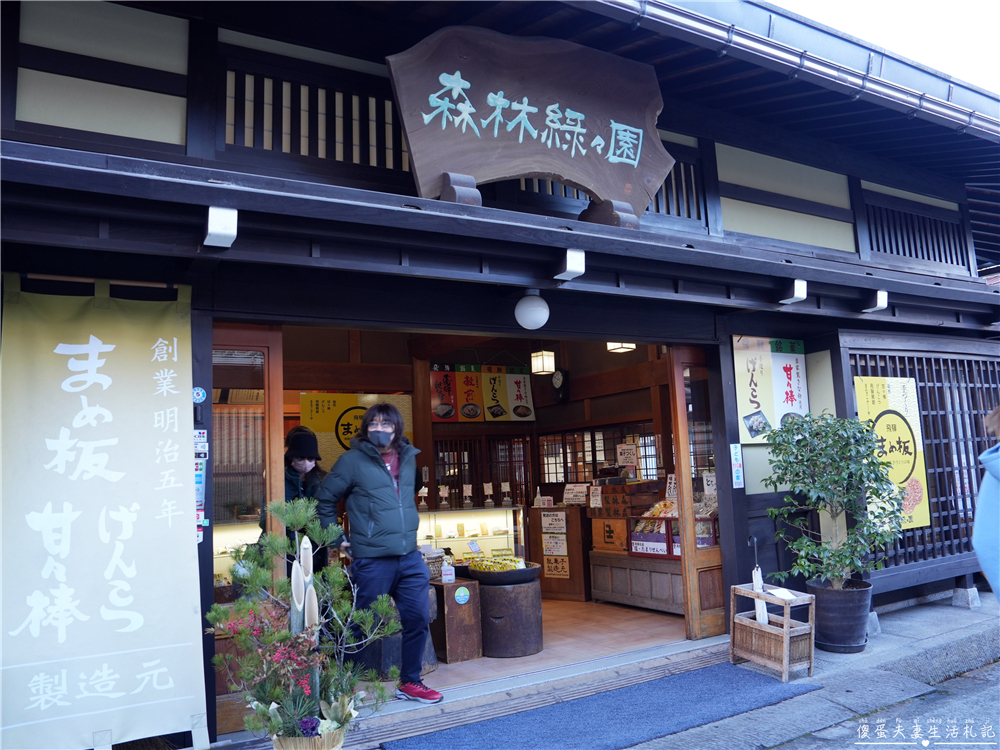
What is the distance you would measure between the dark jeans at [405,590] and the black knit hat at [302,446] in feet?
3.00

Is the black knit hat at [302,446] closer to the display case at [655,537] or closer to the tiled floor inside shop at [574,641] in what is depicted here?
the tiled floor inside shop at [574,641]

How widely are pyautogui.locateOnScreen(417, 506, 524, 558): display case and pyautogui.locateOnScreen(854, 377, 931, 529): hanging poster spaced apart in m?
3.72

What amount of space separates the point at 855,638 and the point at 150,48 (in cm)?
683

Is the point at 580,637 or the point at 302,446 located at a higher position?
the point at 302,446

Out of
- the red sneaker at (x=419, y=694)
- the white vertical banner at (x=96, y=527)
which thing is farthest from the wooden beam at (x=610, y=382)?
the white vertical banner at (x=96, y=527)

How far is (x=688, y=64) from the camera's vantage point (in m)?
5.93

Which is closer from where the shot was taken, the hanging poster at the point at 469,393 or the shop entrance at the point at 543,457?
the shop entrance at the point at 543,457

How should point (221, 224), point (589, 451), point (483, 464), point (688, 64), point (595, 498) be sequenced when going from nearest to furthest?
point (221, 224), point (688, 64), point (595, 498), point (589, 451), point (483, 464)

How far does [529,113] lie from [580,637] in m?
4.67

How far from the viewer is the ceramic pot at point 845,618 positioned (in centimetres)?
602

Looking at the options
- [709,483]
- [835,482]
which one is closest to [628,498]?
[709,483]

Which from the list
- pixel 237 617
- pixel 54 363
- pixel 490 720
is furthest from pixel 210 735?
pixel 54 363

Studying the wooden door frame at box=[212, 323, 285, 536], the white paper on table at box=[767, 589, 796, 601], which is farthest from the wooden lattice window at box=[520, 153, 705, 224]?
the white paper on table at box=[767, 589, 796, 601]

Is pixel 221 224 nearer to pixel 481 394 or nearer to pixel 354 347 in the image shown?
pixel 354 347
